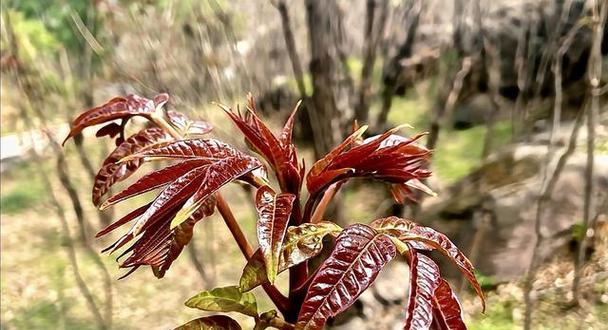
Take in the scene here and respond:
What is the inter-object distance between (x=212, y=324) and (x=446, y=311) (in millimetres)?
280

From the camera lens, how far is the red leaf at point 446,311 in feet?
2.05

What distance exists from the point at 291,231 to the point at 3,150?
6.02m

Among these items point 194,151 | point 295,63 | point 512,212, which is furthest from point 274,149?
point 512,212

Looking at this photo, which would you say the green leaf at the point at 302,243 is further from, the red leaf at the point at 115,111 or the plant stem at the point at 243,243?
the red leaf at the point at 115,111

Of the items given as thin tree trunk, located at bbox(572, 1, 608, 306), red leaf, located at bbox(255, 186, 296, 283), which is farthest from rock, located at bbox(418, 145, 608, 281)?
red leaf, located at bbox(255, 186, 296, 283)

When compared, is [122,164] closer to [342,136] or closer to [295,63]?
[295,63]

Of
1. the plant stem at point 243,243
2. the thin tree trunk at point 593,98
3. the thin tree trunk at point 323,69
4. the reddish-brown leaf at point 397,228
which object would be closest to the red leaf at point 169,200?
the plant stem at point 243,243

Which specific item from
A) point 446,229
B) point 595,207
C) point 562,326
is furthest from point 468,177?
point 562,326

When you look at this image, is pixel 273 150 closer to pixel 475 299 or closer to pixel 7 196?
pixel 475 299

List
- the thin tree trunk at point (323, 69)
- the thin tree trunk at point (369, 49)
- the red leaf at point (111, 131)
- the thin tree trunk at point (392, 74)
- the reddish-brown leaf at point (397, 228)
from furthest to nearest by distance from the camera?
the thin tree trunk at point (392, 74) < the thin tree trunk at point (369, 49) < the thin tree trunk at point (323, 69) < the red leaf at point (111, 131) < the reddish-brown leaf at point (397, 228)

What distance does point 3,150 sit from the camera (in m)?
5.95

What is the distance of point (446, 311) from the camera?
627mm

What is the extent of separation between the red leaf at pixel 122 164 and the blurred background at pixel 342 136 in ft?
4.08

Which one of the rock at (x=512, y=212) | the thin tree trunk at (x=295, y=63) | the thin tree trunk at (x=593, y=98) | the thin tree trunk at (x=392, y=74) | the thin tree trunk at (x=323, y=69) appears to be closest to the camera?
the thin tree trunk at (x=593, y=98)
